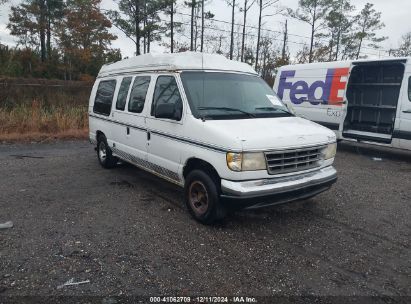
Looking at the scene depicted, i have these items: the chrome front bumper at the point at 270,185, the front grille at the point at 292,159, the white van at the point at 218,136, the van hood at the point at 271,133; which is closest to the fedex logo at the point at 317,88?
the white van at the point at 218,136

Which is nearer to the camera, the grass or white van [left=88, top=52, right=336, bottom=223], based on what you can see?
white van [left=88, top=52, right=336, bottom=223]

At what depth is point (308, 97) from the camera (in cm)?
1057

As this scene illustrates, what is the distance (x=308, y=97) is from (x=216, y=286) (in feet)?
27.9

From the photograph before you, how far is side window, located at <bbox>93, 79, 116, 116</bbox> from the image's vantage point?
6902 mm

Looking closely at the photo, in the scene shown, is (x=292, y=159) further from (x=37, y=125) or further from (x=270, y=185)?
(x=37, y=125)

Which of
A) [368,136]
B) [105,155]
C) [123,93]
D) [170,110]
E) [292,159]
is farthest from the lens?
[368,136]

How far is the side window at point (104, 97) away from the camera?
690cm

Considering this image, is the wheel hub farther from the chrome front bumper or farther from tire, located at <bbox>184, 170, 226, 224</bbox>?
the chrome front bumper

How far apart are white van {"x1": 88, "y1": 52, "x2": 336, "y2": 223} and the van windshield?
0.01 m

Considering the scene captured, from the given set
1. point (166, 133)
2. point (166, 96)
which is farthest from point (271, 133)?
point (166, 96)

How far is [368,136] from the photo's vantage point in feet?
30.7

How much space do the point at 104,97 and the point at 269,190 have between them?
4.55 metres

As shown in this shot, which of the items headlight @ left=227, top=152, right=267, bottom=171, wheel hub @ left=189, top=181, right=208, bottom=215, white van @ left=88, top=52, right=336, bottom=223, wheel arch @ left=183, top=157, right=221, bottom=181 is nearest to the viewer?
headlight @ left=227, top=152, right=267, bottom=171

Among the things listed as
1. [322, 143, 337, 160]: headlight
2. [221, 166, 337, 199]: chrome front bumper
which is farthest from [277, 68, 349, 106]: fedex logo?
[221, 166, 337, 199]: chrome front bumper
